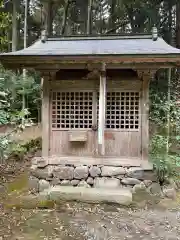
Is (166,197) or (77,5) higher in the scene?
(77,5)

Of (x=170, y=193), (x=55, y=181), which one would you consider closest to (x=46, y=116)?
(x=55, y=181)

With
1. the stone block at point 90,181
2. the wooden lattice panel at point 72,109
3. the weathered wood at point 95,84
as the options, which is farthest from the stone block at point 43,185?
the weathered wood at point 95,84

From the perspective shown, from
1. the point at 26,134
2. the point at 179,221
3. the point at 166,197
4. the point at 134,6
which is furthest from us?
the point at 134,6

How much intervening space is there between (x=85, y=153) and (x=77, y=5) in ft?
35.4

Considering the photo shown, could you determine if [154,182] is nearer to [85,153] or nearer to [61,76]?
[85,153]

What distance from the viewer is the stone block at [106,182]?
18.3ft

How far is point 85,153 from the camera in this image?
5.85 meters

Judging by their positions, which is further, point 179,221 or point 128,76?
point 128,76

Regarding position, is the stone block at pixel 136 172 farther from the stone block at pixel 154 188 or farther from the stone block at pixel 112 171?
the stone block at pixel 154 188

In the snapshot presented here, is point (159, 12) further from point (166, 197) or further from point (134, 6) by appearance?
point (166, 197)

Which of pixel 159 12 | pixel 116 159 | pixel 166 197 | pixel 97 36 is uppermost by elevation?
pixel 159 12

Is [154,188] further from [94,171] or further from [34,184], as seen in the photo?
[34,184]

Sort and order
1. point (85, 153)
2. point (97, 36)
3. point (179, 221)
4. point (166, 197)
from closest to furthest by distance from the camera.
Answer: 1. point (179, 221)
2. point (166, 197)
3. point (85, 153)
4. point (97, 36)

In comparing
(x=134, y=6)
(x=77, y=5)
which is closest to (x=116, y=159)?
(x=134, y=6)
